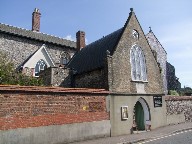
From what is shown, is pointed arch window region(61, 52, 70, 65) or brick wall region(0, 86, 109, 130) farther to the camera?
→ pointed arch window region(61, 52, 70, 65)

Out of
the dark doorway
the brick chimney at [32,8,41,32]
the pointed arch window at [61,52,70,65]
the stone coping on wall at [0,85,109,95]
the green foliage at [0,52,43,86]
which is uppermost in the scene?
the brick chimney at [32,8,41,32]

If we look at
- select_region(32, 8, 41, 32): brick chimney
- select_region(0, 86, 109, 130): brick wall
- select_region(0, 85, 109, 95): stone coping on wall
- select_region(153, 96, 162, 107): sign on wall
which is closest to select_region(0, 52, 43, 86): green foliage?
select_region(0, 85, 109, 95): stone coping on wall

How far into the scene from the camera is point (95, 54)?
80.7ft

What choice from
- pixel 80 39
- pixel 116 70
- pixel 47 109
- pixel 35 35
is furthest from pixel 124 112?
pixel 35 35

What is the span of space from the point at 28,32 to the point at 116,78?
618 inches

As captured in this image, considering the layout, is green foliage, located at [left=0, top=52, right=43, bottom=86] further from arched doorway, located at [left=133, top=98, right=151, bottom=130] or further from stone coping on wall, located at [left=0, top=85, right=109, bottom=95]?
arched doorway, located at [left=133, top=98, right=151, bottom=130]

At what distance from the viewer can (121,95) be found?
20406 mm

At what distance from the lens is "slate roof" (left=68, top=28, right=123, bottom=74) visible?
72.5ft

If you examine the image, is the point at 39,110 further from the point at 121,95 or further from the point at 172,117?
the point at 172,117

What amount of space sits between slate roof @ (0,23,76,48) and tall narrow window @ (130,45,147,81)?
12349mm

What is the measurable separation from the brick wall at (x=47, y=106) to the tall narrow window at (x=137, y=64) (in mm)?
5415

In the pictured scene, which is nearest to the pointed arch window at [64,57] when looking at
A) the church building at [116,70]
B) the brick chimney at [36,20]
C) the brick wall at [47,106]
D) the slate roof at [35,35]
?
the slate roof at [35,35]

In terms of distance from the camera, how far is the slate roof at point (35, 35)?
28.4 m

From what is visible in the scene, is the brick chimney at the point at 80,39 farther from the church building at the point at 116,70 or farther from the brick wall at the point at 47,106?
the brick wall at the point at 47,106
